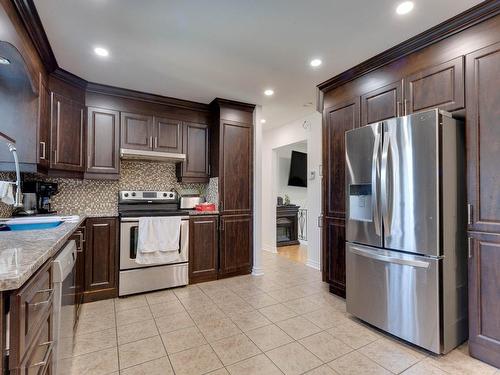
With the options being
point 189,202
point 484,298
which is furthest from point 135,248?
point 484,298

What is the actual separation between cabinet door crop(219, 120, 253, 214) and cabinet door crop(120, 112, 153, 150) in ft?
3.16

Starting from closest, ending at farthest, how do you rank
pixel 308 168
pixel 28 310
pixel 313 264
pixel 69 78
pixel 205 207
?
pixel 28 310 → pixel 69 78 → pixel 205 207 → pixel 313 264 → pixel 308 168

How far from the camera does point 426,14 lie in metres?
1.93

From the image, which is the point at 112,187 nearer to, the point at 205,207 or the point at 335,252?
the point at 205,207

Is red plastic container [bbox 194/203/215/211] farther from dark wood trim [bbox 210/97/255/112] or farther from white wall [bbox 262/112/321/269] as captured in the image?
white wall [bbox 262/112/321/269]

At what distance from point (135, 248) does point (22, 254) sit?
2.10m

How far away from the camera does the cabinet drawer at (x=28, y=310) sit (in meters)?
0.79

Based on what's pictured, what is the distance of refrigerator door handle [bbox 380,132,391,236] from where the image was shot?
6.98 ft

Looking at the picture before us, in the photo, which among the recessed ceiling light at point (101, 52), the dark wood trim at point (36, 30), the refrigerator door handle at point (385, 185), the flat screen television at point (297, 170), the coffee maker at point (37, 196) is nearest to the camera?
the dark wood trim at point (36, 30)

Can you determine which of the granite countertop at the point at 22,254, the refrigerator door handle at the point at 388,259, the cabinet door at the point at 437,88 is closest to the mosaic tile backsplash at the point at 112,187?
the granite countertop at the point at 22,254

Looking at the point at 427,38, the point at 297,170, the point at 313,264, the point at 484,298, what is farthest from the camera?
the point at 297,170

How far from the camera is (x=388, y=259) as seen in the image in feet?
6.91

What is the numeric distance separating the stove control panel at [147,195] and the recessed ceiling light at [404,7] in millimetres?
3121

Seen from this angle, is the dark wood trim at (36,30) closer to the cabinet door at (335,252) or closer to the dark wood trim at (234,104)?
the dark wood trim at (234,104)
